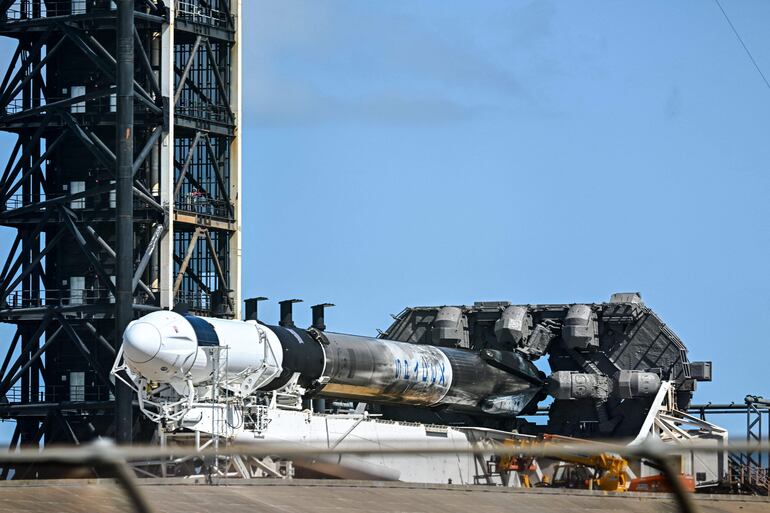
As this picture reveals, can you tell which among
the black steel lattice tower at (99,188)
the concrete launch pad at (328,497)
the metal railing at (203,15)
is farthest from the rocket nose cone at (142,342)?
the metal railing at (203,15)

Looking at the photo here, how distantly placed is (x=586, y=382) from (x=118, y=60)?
21.3m

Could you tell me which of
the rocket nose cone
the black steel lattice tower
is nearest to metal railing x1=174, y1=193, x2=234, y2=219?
the black steel lattice tower

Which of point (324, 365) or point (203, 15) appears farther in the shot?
point (203, 15)

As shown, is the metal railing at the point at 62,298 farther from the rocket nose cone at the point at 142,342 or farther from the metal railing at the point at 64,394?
the rocket nose cone at the point at 142,342

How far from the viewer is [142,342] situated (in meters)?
34.6

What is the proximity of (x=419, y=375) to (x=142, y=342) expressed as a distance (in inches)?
444

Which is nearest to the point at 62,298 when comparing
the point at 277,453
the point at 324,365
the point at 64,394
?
the point at 64,394

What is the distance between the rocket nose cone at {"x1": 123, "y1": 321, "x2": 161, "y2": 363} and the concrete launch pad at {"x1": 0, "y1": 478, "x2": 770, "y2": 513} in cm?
766

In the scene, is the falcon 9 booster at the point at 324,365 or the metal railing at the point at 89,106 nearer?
the falcon 9 booster at the point at 324,365

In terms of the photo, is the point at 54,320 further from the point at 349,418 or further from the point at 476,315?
the point at 349,418

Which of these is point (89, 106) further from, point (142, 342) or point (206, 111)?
point (142, 342)

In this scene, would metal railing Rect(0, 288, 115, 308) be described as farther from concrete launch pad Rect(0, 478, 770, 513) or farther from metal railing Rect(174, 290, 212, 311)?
concrete launch pad Rect(0, 478, 770, 513)

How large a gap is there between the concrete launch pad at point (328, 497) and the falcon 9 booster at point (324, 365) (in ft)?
25.1

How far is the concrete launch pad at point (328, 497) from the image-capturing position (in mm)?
10810
